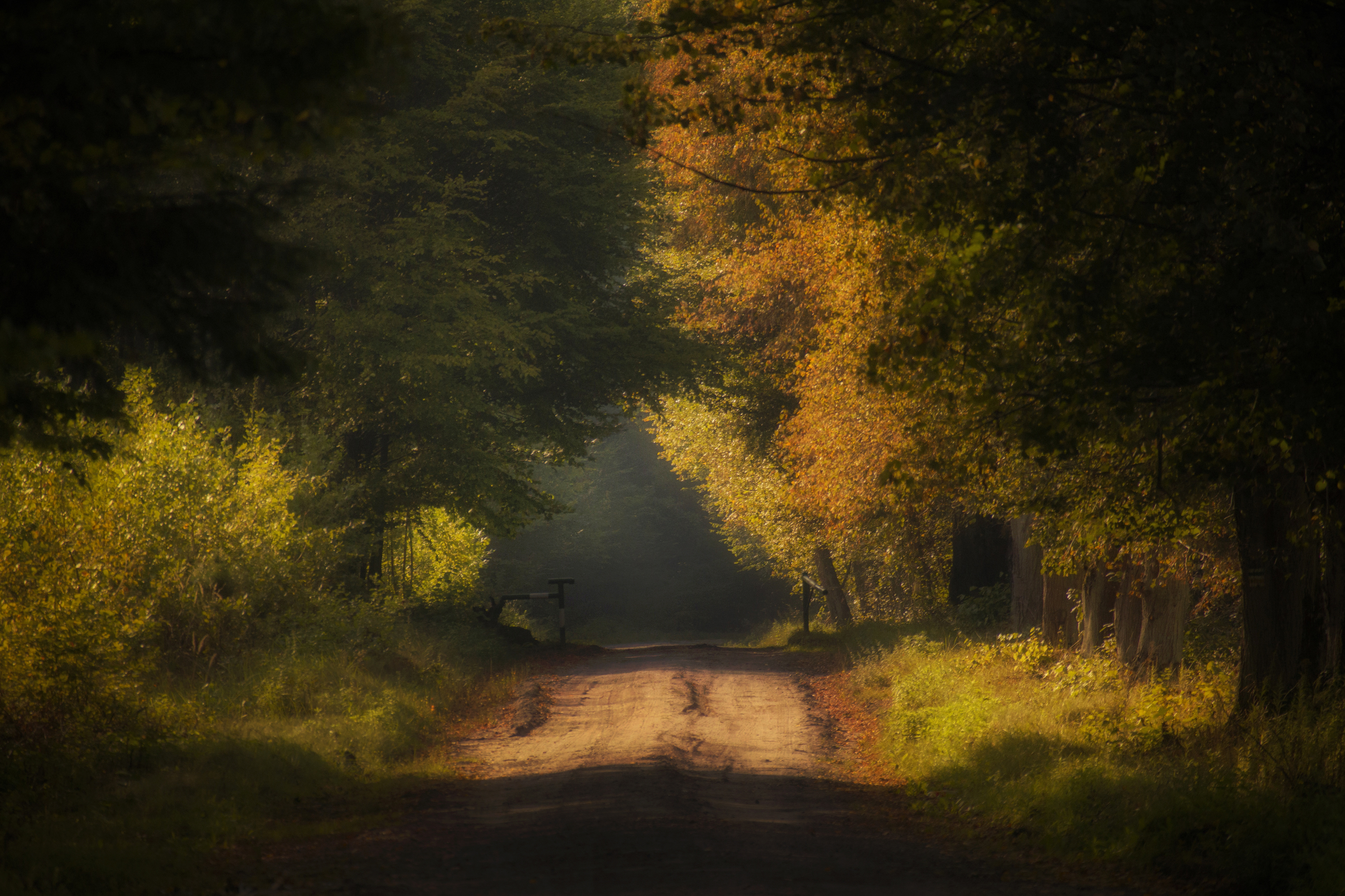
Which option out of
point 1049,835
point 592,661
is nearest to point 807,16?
point 1049,835

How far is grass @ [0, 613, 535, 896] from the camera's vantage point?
7445mm

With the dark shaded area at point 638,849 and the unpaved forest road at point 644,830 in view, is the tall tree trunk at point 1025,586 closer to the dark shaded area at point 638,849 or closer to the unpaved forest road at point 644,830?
the unpaved forest road at point 644,830

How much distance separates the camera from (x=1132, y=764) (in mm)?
9836

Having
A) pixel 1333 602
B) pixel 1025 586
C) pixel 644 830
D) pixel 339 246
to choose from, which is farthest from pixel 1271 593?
pixel 339 246

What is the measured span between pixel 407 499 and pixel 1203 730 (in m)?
15.2

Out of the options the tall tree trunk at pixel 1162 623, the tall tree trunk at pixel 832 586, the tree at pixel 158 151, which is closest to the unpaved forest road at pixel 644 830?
the tree at pixel 158 151

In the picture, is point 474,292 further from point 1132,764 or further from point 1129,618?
point 1132,764

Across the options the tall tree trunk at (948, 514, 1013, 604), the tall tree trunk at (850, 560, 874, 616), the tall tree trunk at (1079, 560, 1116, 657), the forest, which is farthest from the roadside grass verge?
the tall tree trunk at (850, 560, 874, 616)

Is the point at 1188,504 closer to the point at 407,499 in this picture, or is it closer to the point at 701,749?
the point at 701,749

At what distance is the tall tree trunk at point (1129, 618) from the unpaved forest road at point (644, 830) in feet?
12.7

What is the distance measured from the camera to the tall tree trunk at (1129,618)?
14250mm

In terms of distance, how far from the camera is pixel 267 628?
14.9 metres

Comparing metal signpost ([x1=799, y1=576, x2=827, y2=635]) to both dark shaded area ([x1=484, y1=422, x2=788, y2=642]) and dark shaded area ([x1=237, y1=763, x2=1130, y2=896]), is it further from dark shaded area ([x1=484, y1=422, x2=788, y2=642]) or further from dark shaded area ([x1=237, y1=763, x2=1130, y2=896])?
dark shaded area ([x1=484, y1=422, x2=788, y2=642])

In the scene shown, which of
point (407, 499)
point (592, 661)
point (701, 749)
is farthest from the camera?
point (592, 661)
